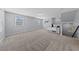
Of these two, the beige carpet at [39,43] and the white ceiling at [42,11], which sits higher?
the white ceiling at [42,11]

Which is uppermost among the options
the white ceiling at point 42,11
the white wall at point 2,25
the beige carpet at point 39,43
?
the white ceiling at point 42,11

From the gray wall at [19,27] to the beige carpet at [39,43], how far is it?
0.09m

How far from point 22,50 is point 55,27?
756 millimetres

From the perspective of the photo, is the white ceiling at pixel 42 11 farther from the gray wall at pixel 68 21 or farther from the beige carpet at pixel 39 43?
the beige carpet at pixel 39 43

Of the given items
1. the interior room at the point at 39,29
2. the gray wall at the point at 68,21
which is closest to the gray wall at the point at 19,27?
the interior room at the point at 39,29

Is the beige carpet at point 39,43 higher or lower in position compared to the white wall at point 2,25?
lower

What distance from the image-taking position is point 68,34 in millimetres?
1714

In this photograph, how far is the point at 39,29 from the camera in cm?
176

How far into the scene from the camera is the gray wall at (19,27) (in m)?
1.63

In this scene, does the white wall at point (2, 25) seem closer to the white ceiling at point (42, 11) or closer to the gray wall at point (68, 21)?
the white ceiling at point (42, 11)

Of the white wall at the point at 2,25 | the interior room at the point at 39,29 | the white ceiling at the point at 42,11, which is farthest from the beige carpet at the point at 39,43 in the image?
the white ceiling at the point at 42,11

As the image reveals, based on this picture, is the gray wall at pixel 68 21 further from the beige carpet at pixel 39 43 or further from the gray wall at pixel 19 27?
the gray wall at pixel 19 27
